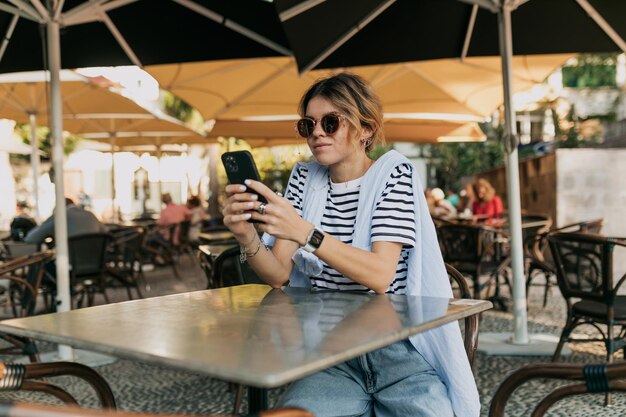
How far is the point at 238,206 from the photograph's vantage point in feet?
6.63

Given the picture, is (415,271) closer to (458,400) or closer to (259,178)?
(458,400)

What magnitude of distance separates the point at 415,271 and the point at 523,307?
3651mm

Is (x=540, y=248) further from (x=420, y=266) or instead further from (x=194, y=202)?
(x=194, y=202)

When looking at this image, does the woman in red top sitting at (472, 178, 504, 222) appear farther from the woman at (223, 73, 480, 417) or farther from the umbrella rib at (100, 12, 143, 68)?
the woman at (223, 73, 480, 417)

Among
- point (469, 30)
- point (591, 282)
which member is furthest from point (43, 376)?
point (469, 30)

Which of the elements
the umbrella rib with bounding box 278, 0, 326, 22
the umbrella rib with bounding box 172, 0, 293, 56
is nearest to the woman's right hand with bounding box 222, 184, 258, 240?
the umbrella rib with bounding box 278, 0, 326, 22

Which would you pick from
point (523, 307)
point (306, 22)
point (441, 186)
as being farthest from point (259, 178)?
point (441, 186)

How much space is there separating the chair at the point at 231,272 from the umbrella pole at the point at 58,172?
5.13 ft

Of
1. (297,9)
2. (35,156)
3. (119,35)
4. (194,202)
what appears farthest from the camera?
(194,202)

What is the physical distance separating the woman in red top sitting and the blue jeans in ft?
27.7

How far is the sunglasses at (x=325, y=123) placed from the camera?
2.31 metres

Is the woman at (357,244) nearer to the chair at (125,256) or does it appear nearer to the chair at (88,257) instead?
the chair at (88,257)

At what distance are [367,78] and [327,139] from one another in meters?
7.01

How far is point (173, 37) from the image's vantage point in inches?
246
